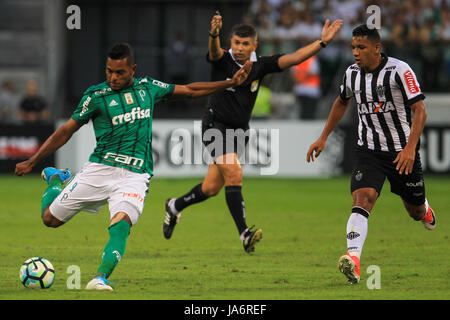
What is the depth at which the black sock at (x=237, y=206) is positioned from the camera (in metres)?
9.45

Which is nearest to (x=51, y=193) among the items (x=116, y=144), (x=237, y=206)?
(x=116, y=144)

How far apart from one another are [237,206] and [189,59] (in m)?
13.8

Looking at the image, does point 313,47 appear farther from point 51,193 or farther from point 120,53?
point 51,193

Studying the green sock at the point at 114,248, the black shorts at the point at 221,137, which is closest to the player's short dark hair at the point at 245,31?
the black shorts at the point at 221,137

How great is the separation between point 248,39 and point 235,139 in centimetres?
115

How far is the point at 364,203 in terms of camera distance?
773 centimetres

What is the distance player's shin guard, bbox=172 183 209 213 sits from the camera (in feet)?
34.1

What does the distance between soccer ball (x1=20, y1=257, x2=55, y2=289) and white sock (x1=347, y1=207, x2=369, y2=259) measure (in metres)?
2.55

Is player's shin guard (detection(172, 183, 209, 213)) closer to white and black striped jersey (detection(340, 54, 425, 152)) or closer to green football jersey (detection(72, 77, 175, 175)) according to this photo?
white and black striped jersey (detection(340, 54, 425, 152))

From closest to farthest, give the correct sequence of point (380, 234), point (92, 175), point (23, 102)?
point (92, 175), point (380, 234), point (23, 102)

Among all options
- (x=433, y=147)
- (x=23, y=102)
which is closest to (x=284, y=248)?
(x=433, y=147)

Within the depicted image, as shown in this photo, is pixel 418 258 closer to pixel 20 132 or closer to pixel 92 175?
pixel 92 175

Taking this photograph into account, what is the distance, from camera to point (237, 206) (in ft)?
31.3
